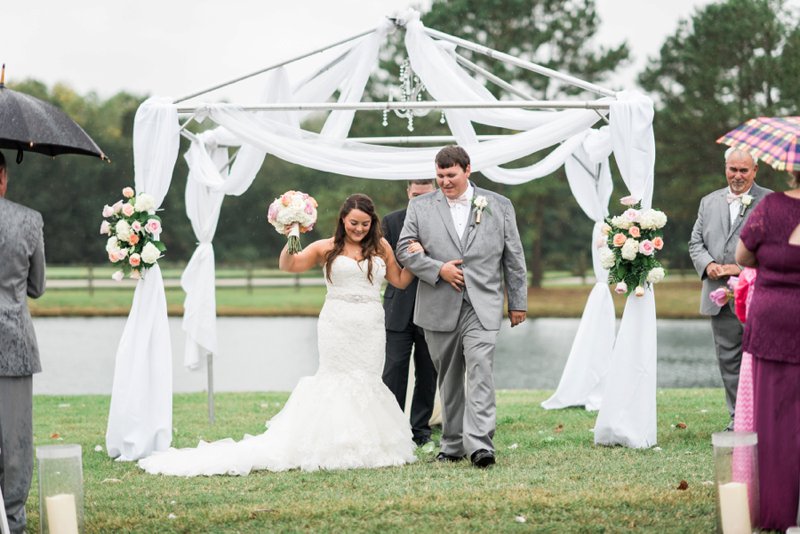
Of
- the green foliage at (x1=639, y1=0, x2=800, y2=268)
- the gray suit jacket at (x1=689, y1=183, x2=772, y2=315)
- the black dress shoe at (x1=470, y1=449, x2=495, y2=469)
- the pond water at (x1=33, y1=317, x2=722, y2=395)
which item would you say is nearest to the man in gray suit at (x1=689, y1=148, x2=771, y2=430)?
the gray suit jacket at (x1=689, y1=183, x2=772, y2=315)

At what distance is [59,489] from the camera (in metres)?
4.99

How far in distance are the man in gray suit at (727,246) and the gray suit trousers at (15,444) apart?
4938 millimetres

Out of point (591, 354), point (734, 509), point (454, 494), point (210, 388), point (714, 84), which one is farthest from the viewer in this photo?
point (714, 84)

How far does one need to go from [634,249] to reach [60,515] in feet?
15.0

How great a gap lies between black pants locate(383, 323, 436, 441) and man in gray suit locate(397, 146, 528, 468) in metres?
1.03

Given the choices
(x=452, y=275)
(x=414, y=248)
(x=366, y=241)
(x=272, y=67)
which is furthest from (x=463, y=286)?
(x=272, y=67)

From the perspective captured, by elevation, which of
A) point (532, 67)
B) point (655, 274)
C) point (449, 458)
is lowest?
point (449, 458)

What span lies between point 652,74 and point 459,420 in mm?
27934

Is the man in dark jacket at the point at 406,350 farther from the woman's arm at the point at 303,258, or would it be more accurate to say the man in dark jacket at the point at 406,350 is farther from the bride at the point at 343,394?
the woman's arm at the point at 303,258

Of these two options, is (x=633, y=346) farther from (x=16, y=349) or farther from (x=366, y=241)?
(x=16, y=349)

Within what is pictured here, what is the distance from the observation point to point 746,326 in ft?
17.4

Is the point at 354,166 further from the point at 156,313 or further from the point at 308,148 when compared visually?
the point at 156,313

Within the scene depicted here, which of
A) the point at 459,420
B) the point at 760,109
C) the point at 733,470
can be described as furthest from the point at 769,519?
the point at 760,109

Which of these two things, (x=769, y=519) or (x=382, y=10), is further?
(x=382, y=10)
